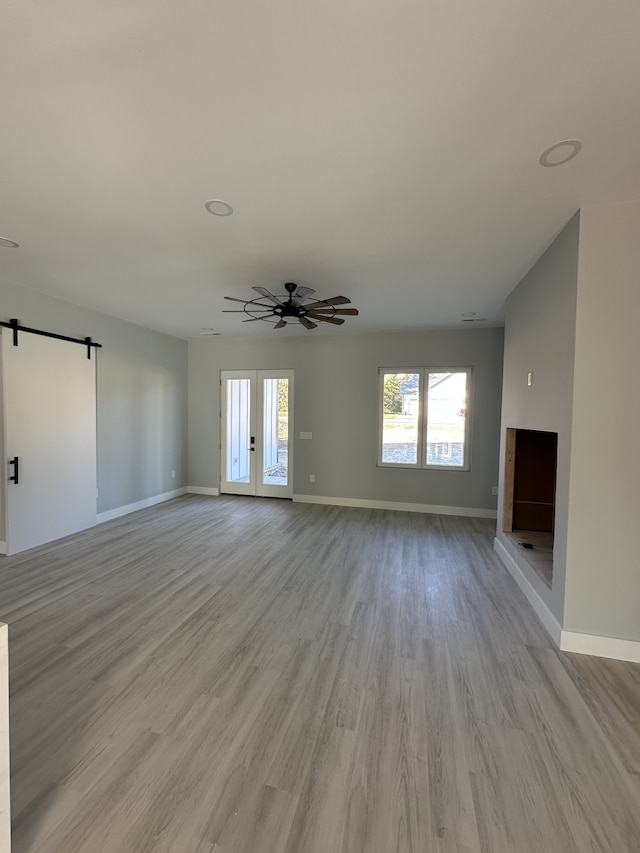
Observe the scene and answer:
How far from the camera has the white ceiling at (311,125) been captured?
1.21 meters

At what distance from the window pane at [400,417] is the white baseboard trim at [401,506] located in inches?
27.9

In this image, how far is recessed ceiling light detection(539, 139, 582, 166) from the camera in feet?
5.66

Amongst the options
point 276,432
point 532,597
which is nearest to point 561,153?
point 532,597

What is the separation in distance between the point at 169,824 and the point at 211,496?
220 inches

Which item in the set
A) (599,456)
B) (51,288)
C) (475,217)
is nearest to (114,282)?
(51,288)

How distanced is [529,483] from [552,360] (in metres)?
1.93

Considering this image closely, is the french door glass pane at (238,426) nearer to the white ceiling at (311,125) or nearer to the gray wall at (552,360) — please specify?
the white ceiling at (311,125)

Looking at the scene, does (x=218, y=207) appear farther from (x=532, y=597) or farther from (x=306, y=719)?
(x=532, y=597)

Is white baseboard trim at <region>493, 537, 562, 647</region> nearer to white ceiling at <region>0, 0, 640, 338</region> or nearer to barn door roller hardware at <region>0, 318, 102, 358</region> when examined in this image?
white ceiling at <region>0, 0, 640, 338</region>

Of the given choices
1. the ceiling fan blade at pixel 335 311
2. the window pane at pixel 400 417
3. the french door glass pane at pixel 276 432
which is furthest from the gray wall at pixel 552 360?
the french door glass pane at pixel 276 432

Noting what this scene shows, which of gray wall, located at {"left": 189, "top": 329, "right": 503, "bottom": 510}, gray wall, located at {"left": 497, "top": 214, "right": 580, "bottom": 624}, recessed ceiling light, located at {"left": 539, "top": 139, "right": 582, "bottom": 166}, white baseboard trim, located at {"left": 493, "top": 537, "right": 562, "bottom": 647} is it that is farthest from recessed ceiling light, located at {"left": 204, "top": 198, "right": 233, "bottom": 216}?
gray wall, located at {"left": 189, "top": 329, "right": 503, "bottom": 510}

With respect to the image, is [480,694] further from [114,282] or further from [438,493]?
[114,282]

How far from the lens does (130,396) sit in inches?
217

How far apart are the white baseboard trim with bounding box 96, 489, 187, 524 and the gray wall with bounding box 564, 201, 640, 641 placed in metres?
5.43
